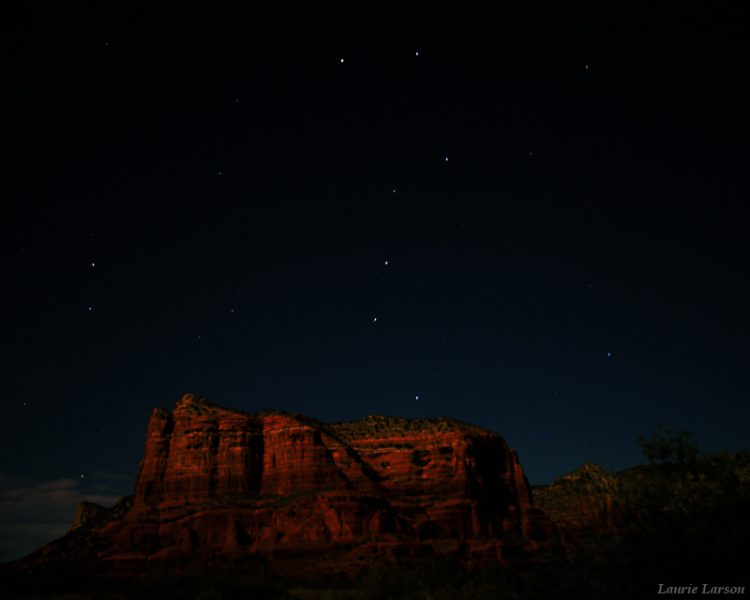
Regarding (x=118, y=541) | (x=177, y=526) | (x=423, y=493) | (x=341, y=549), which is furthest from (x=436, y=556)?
(x=118, y=541)

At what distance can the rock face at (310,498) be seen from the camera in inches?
3327

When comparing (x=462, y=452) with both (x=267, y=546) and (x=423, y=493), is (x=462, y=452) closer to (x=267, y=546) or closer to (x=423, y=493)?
(x=423, y=493)

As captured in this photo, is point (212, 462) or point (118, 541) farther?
point (212, 462)

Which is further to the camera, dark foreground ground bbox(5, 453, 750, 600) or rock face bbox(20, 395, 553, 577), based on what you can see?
rock face bbox(20, 395, 553, 577)

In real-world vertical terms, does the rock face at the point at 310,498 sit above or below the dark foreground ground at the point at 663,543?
above

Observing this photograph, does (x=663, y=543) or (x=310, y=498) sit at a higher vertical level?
(x=310, y=498)

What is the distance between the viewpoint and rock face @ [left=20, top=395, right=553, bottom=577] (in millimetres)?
84500

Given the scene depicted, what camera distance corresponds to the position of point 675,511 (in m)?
20.6

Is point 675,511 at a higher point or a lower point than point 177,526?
lower

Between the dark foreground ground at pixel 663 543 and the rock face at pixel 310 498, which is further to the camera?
the rock face at pixel 310 498

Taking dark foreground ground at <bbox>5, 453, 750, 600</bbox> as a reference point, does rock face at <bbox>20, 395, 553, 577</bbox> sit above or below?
above

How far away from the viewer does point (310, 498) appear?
94.2 meters

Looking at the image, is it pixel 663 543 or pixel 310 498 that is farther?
pixel 310 498

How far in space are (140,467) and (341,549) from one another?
52253mm
